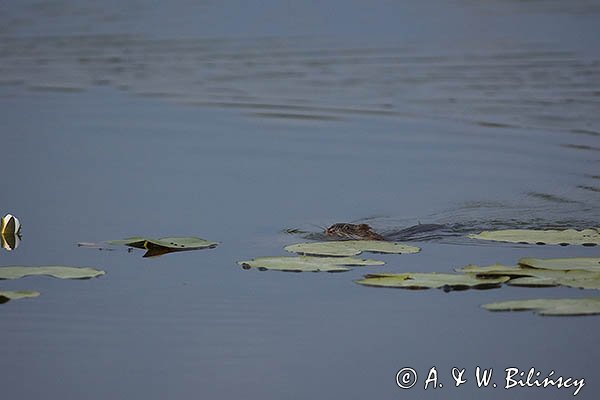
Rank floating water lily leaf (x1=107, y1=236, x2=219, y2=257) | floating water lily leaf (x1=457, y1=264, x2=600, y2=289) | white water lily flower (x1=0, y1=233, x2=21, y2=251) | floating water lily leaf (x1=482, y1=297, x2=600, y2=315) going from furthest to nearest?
white water lily flower (x1=0, y1=233, x2=21, y2=251)
floating water lily leaf (x1=107, y1=236, x2=219, y2=257)
floating water lily leaf (x1=457, y1=264, x2=600, y2=289)
floating water lily leaf (x1=482, y1=297, x2=600, y2=315)

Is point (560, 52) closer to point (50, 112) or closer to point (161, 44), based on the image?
point (161, 44)

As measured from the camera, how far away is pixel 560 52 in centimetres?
1659

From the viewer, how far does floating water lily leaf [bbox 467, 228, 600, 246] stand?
744cm

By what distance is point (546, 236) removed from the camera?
752cm

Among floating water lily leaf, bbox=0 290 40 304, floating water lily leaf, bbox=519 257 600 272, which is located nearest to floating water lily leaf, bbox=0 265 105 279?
floating water lily leaf, bbox=0 290 40 304

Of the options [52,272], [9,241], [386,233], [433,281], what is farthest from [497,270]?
[9,241]

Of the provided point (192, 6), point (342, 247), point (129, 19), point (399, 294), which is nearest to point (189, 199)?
point (342, 247)

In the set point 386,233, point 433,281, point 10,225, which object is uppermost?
point 10,225

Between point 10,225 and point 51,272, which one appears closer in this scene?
point 51,272

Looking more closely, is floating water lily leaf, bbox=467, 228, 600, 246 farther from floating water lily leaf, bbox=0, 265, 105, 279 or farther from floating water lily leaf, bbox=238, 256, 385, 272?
floating water lily leaf, bbox=0, 265, 105, 279

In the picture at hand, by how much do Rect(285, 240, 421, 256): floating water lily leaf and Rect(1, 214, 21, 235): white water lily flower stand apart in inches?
70.2

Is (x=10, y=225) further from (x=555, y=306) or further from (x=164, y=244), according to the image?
(x=555, y=306)

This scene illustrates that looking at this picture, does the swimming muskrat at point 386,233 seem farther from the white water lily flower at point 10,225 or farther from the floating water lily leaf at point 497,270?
the white water lily flower at point 10,225

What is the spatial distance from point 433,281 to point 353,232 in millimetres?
1272
